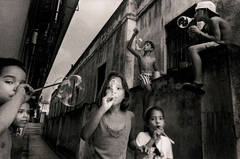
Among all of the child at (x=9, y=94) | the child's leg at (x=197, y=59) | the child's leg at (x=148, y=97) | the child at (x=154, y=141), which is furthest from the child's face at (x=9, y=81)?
the child's leg at (x=148, y=97)

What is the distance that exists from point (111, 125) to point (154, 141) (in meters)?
0.64

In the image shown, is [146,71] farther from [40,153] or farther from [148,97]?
[40,153]

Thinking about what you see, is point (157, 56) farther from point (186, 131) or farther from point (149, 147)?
point (149, 147)

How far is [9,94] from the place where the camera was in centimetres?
159

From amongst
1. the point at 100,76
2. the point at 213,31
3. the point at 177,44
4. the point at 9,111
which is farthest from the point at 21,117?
the point at 100,76

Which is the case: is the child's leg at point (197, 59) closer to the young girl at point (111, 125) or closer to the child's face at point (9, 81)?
the young girl at point (111, 125)

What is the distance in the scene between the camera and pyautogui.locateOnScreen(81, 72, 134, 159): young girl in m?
1.73

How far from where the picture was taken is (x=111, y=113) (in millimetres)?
2002

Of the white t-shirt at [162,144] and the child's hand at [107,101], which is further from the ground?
the child's hand at [107,101]

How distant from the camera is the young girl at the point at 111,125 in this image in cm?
173

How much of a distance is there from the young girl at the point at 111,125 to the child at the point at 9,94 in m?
0.64

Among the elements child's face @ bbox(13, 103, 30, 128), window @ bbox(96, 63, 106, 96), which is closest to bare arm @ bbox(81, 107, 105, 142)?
child's face @ bbox(13, 103, 30, 128)

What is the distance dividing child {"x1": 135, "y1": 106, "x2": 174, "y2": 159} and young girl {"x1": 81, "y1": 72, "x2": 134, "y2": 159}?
13.8 inches

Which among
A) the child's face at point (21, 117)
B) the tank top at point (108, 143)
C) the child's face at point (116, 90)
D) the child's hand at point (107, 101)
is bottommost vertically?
the tank top at point (108, 143)
